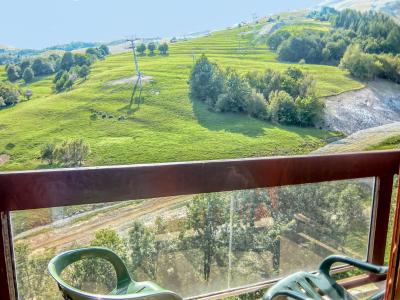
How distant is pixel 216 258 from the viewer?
1777 millimetres

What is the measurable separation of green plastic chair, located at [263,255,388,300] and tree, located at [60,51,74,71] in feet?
9.48

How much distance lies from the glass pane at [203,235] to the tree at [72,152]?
1348mm

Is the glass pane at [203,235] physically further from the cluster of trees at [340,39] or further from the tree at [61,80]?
the cluster of trees at [340,39]

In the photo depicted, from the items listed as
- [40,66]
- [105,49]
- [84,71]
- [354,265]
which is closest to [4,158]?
[40,66]

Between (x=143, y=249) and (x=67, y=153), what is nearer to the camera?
(x=143, y=249)

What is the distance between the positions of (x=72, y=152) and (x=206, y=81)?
152 centimetres

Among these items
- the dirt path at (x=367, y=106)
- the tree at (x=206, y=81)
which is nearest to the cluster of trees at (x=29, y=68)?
the tree at (x=206, y=81)

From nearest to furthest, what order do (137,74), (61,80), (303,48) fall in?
(61,80)
(137,74)
(303,48)

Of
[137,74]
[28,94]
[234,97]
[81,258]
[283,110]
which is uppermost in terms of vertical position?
[137,74]

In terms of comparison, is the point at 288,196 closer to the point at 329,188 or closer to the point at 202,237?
the point at 329,188

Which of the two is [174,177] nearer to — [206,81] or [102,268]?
[102,268]

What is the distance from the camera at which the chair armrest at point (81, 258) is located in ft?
3.73

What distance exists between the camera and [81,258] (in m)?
1.28

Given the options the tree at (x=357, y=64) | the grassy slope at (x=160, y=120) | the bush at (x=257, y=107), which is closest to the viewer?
the grassy slope at (x=160, y=120)
